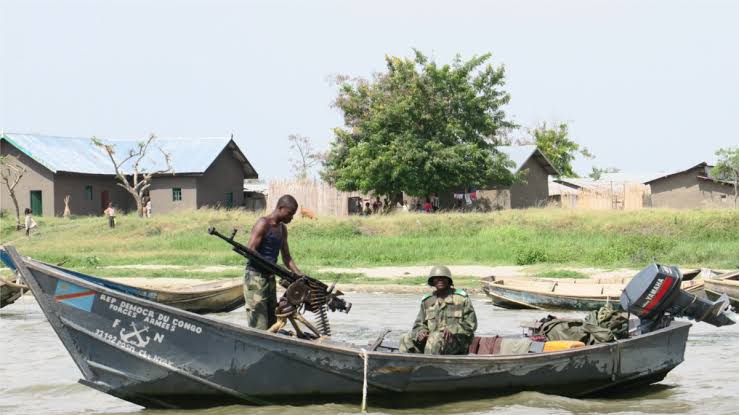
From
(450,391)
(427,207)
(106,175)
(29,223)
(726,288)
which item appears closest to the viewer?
(450,391)

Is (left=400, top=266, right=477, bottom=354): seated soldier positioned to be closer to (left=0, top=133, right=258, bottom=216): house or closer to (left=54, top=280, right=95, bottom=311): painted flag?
(left=54, top=280, right=95, bottom=311): painted flag

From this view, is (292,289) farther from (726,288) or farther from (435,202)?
(435,202)

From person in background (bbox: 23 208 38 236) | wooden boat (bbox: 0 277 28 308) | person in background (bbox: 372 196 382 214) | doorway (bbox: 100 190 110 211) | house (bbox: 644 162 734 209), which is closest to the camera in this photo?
wooden boat (bbox: 0 277 28 308)

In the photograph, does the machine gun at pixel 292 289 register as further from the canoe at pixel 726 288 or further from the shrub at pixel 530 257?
the shrub at pixel 530 257

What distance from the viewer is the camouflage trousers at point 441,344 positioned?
33.0 feet

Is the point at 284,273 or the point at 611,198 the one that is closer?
the point at 284,273

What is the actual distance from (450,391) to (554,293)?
8.18 meters

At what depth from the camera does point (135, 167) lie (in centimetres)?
4519

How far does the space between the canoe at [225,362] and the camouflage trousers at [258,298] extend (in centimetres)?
70

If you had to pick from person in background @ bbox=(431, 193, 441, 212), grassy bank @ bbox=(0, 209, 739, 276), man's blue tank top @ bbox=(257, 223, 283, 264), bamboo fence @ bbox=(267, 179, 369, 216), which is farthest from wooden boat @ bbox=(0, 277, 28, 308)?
bamboo fence @ bbox=(267, 179, 369, 216)

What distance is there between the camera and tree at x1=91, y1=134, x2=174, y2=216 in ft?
146

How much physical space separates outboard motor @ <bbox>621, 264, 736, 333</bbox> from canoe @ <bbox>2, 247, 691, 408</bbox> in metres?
0.83

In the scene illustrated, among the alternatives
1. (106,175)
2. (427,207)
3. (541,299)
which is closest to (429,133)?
(427,207)

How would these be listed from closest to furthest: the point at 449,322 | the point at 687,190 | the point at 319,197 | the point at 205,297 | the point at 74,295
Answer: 1. the point at 74,295
2. the point at 449,322
3. the point at 205,297
4. the point at 319,197
5. the point at 687,190
